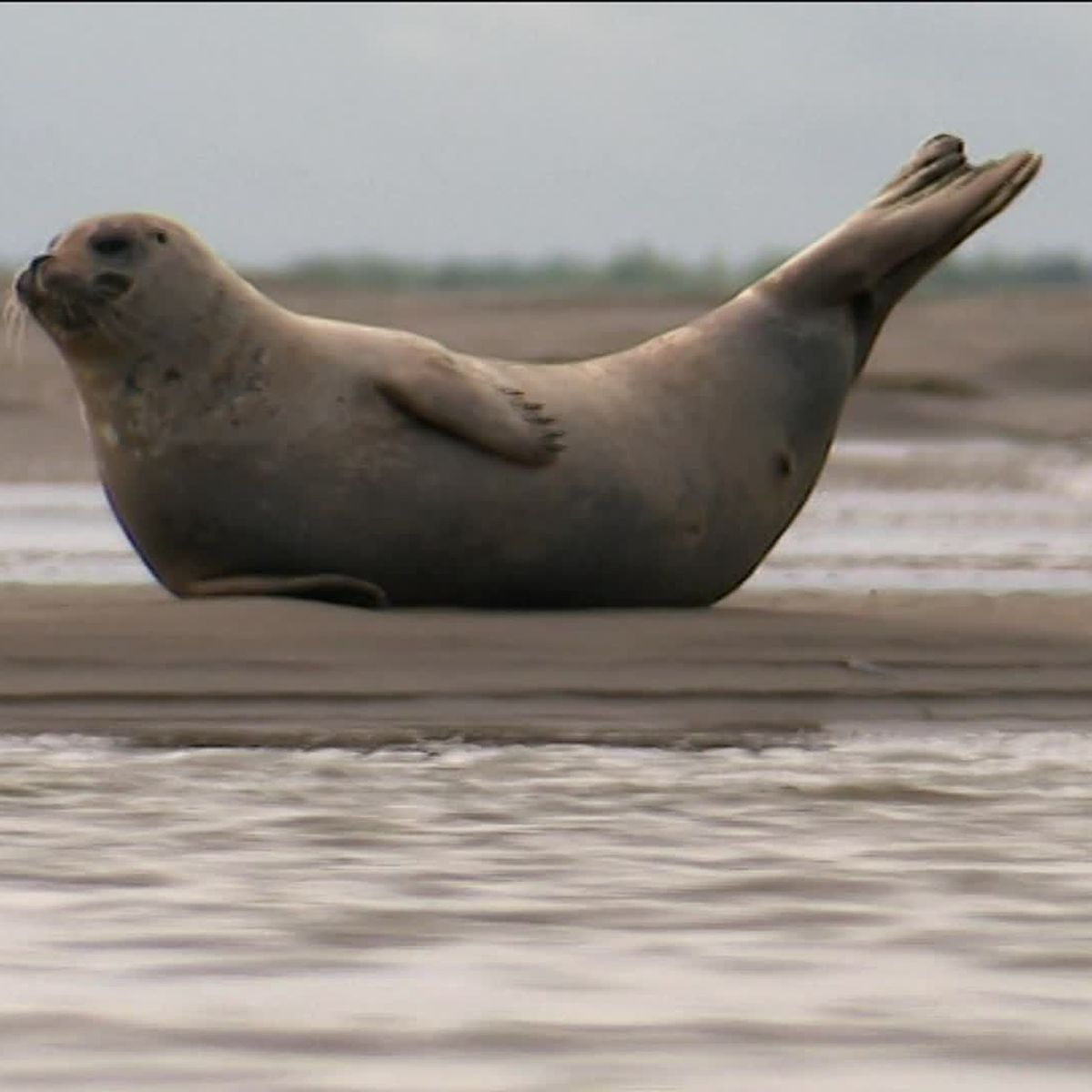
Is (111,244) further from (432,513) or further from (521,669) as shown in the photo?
(521,669)

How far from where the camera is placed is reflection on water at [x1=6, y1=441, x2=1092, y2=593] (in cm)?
1056

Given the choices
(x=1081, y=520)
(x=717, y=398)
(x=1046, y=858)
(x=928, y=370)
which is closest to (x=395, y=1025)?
(x=1046, y=858)

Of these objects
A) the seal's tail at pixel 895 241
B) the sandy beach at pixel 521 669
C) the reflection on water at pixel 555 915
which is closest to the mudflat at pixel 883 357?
the seal's tail at pixel 895 241

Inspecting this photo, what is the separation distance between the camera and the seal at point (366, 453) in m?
7.79

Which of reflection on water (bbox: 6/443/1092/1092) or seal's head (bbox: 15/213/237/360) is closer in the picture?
reflection on water (bbox: 6/443/1092/1092)

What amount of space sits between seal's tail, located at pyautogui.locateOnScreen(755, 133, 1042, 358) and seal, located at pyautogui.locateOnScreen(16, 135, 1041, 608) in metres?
0.42

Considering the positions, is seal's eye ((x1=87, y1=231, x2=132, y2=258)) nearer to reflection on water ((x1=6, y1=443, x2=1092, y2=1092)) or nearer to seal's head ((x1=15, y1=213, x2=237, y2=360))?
seal's head ((x1=15, y1=213, x2=237, y2=360))

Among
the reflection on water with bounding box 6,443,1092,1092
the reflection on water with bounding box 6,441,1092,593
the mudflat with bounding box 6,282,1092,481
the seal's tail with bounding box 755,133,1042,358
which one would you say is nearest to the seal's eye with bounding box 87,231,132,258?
the seal's tail with bounding box 755,133,1042,358

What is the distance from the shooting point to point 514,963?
425 cm

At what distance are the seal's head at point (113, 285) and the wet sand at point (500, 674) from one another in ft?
1.93

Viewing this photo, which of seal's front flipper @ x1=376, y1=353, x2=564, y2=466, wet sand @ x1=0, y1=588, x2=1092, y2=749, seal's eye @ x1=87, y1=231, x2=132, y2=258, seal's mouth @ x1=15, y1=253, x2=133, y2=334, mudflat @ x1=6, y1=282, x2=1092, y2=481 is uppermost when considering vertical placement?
mudflat @ x1=6, y1=282, x2=1092, y2=481

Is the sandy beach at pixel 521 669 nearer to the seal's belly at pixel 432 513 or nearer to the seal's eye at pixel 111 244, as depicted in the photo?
the seal's belly at pixel 432 513

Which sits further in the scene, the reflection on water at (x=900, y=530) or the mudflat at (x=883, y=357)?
the mudflat at (x=883, y=357)

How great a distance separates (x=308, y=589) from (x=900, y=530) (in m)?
6.01
